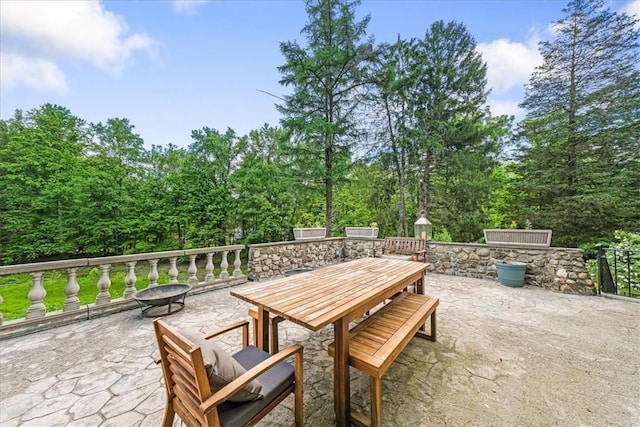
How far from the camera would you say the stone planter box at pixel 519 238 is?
4.59 m

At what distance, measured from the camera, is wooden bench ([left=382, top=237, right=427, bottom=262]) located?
526 cm

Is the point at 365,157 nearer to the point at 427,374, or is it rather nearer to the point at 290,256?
the point at 290,256

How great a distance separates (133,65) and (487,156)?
1146cm

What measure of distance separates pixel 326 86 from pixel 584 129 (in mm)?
8248

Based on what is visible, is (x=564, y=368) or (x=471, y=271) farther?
(x=471, y=271)

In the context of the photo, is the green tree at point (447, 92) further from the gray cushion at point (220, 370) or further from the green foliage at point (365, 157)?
the gray cushion at point (220, 370)

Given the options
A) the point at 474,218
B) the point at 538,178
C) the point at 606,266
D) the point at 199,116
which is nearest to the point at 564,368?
the point at 606,266

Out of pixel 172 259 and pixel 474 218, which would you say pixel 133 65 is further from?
pixel 474 218

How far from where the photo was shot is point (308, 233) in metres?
6.54

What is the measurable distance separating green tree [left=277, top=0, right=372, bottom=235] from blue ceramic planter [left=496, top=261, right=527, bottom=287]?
4554 mm

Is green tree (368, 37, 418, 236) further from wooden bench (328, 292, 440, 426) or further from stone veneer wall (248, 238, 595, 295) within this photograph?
wooden bench (328, 292, 440, 426)

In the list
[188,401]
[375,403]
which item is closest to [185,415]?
[188,401]

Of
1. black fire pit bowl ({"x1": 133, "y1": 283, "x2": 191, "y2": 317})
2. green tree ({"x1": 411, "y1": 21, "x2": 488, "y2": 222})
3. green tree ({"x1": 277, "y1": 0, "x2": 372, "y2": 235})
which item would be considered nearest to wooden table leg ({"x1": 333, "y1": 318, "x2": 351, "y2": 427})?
black fire pit bowl ({"x1": 133, "y1": 283, "x2": 191, "y2": 317})

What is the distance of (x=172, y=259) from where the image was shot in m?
3.96
